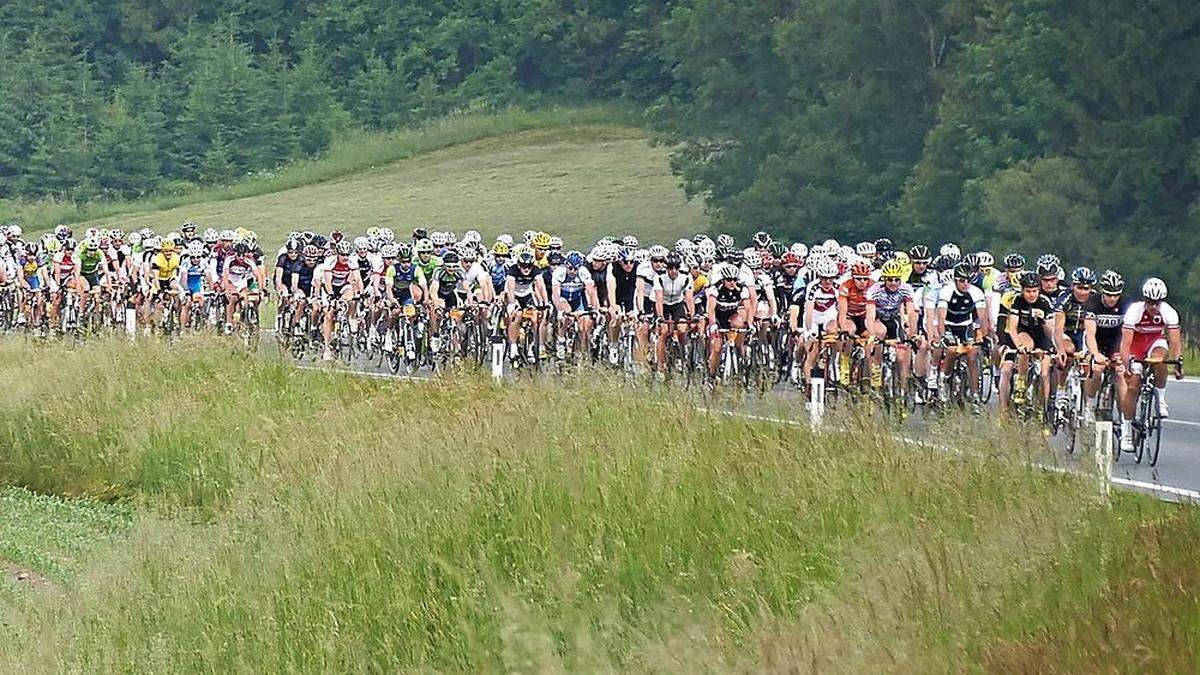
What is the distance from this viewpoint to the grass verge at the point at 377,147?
283 ft

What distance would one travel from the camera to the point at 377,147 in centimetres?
9194

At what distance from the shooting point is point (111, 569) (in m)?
15.0

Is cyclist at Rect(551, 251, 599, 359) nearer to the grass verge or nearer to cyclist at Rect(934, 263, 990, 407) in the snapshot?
cyclist at Rect(934, 263, 990, 407)

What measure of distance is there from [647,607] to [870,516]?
1.28 meters

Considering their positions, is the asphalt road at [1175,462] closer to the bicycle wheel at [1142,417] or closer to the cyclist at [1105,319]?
the bicycle wheel at [1142,417]

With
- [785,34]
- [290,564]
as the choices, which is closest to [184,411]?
[290,564]

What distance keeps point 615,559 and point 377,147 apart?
81025 mm

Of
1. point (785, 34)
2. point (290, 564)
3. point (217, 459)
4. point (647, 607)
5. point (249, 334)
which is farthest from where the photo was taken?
point (785, 34)

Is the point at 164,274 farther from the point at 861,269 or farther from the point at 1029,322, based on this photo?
the point at 1029,322

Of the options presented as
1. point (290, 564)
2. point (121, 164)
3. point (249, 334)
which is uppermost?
point (290, 564)

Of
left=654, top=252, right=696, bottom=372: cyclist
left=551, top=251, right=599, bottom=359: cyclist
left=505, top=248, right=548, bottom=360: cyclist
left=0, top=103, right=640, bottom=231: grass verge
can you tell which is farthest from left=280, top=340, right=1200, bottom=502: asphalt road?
left=0, top=103, right=640, bottom=231: grass verge

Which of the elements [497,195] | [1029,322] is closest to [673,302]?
[1029,322]

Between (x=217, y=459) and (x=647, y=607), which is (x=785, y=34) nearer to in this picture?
(x=217, y=459)

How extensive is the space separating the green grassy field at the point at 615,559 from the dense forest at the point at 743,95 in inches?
1066
